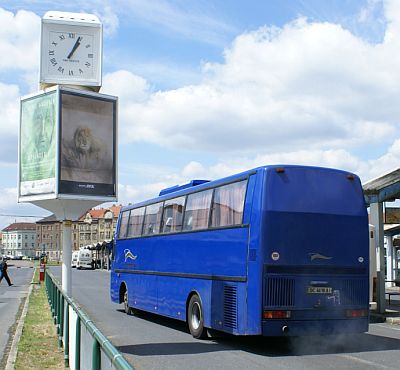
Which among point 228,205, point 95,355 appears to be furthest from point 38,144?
point 95,355

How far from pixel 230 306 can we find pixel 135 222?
A: 7.18 m

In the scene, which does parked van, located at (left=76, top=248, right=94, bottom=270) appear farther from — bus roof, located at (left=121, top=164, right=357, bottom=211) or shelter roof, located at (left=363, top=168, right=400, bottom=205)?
shelter roof, located at (left=363, top=168, right=400, bottom=205)

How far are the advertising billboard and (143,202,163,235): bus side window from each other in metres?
4.19

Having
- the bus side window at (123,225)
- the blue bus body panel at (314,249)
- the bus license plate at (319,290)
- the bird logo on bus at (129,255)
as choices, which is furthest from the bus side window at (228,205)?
the bus side window at (123,225)

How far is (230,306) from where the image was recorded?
458 inches

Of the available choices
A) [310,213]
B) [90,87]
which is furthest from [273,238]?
[90,87]

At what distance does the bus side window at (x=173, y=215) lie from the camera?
14633 mm

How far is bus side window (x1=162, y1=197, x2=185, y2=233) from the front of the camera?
14633 mm

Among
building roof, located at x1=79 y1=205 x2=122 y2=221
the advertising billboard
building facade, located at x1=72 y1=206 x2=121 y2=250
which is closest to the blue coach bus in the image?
the advertising billboard

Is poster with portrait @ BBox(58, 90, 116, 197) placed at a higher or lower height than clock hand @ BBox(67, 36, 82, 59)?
lower

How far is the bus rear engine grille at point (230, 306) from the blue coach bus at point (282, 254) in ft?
0.06

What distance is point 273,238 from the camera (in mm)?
10977

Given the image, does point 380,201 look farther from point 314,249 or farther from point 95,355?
point 95,355

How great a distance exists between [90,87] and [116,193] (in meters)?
2.03
